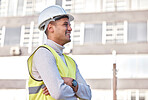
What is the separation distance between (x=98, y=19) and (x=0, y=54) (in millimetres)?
5048

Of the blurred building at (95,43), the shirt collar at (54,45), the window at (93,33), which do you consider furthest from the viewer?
the window at (93,33)

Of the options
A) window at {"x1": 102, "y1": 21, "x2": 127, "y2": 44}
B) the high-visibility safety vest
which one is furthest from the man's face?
window at {"x1": 102, "y1": 21, "x2": 127, "y2": 44}

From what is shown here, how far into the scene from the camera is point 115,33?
13867 millimetres

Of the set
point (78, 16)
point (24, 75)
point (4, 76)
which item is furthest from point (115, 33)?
point (4, 76)

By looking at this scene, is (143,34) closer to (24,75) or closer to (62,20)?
(24,75)

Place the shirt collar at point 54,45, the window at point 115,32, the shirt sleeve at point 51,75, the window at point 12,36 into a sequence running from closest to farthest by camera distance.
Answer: the shirt sleeve at point 51,75 < the shirt collar at point 54,45 < the window at point 115,32 < the window at point 12,36

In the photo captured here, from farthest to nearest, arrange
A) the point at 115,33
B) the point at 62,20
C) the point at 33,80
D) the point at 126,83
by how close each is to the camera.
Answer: the point at 115,33
the point at 126,83
the point at 62,20
the point at 33,80

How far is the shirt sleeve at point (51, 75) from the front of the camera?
1.39 metres

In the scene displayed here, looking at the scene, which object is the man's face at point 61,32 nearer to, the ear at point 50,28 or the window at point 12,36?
the ear at point 50,28

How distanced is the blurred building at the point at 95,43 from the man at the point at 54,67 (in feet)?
38.1

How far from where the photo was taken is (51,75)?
141cm

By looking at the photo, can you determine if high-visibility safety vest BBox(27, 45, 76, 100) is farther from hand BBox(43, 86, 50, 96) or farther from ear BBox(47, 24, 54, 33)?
ear BBox(47, 24, 54, 33)

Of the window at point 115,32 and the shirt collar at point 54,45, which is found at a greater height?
the window at point 115,32

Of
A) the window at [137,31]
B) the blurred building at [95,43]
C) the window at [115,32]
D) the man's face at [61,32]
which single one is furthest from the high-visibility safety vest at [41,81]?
the window at [137,31]
